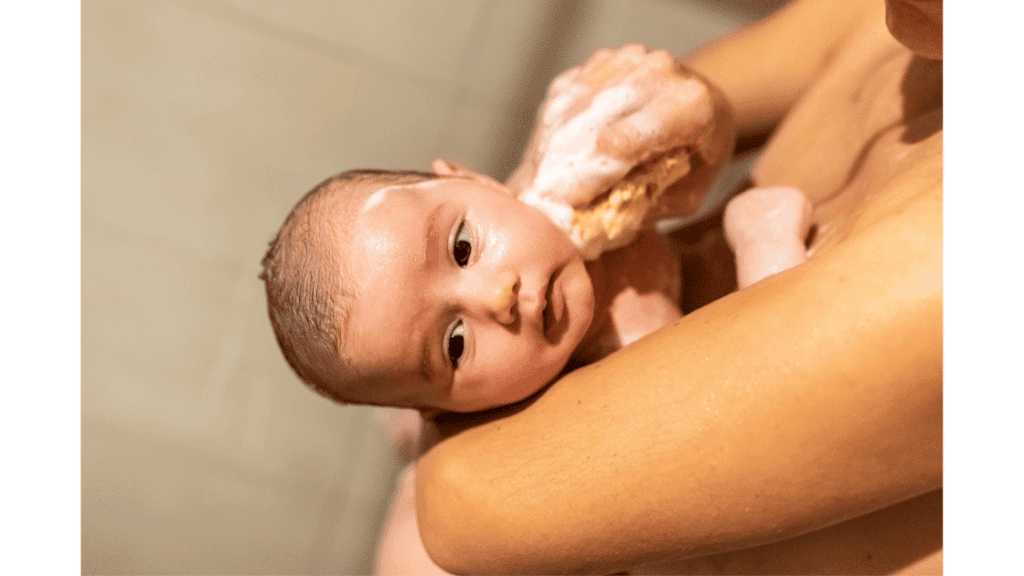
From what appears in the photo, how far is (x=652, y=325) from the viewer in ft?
2.44

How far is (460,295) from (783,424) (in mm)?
323

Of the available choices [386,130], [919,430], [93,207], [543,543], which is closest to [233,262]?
[93,207]

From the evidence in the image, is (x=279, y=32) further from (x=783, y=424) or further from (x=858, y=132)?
(x=783, y=424)

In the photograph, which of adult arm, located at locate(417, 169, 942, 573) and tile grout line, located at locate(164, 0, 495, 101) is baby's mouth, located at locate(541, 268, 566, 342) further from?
tile grout line, located at locate(164, 0, 495, 101)

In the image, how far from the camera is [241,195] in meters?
1.35

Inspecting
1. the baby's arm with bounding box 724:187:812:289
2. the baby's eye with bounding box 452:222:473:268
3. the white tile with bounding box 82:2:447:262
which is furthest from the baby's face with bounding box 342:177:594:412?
the white tile with bounding box 82:2:447:262

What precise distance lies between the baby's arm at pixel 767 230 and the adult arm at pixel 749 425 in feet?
0.37

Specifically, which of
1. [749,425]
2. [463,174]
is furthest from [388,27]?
[749,425]

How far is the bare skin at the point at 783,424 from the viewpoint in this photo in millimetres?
433

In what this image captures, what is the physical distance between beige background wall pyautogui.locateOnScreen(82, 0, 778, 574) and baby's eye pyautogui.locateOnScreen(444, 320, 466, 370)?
0.76 metres

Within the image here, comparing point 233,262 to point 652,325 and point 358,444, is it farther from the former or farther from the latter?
point 652,325

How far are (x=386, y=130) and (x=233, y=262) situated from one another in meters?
0.40

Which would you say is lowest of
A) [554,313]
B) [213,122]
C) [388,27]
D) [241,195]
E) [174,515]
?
[174,515]

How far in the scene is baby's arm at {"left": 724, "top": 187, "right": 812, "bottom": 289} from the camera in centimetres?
63
